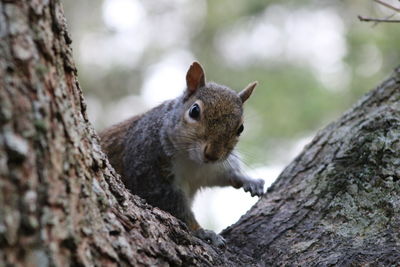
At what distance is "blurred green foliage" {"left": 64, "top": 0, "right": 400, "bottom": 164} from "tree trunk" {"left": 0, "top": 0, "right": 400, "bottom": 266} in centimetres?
210

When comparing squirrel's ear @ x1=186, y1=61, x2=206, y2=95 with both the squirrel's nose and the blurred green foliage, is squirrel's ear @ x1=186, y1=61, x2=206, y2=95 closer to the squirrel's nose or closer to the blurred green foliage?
the squirrel's nose

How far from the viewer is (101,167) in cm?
183

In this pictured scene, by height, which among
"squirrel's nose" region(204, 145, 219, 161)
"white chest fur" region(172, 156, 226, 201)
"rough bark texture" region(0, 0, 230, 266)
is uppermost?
"white chest fur" region(172, 156, 226, 201)

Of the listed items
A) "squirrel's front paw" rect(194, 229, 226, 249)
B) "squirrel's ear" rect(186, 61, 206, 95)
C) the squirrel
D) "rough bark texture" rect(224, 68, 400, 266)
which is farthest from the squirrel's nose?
"squirrel's ear" rect(186, 61, 206, 95)

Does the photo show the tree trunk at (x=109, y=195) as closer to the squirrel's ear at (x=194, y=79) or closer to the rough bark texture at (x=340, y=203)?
the rough bark texture at (x=340, y=203)

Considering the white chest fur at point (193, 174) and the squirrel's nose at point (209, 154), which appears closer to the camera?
the squirrel's nose at point (209, 154)

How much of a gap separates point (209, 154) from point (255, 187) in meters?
0.58

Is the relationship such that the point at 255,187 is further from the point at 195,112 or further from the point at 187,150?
the point at 195,112

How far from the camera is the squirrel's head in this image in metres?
3.12

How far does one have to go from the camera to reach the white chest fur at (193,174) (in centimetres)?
338

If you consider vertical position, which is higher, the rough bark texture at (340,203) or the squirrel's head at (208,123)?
the squirrel's head at (208,123)

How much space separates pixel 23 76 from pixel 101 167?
1.73 ft

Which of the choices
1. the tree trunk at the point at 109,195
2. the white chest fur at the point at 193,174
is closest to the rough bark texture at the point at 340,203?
the tree trunk at the point at 109,195

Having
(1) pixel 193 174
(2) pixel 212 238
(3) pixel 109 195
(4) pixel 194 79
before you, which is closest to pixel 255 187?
(1) pixel 193 174
